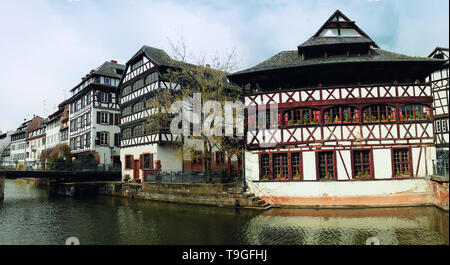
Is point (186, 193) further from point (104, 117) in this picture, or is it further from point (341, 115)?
point (104, 117)

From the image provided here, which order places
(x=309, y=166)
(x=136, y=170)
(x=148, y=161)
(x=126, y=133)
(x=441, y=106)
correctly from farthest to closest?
(x=126, y=133), (x=136, y=170), (x=148, y=161), (x=441, y=106), (x=309, y=166)

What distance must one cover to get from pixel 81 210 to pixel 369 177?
18555mm

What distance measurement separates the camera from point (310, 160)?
61.7ft

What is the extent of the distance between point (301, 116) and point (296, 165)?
3033 mm

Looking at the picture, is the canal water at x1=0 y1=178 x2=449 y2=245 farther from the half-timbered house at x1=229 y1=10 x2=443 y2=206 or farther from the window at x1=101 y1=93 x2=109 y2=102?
the window at x1=101 y1=93 x2=109 y2=102

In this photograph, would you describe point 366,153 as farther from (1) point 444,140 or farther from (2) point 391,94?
(1) point 444,140

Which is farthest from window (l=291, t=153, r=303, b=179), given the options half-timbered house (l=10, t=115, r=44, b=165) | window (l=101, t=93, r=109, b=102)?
half-timbered house (l=10, t=115, r=44, b=165)

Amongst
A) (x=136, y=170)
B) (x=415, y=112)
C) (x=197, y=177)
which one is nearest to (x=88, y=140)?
(x=136, y=170)

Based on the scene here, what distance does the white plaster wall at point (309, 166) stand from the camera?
18.7 meters

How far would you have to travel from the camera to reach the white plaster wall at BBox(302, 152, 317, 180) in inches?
735

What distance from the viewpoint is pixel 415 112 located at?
18.7 meters

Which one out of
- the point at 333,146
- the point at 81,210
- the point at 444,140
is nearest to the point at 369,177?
the point at 333,146

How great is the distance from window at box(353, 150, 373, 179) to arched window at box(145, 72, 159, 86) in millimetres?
18437
